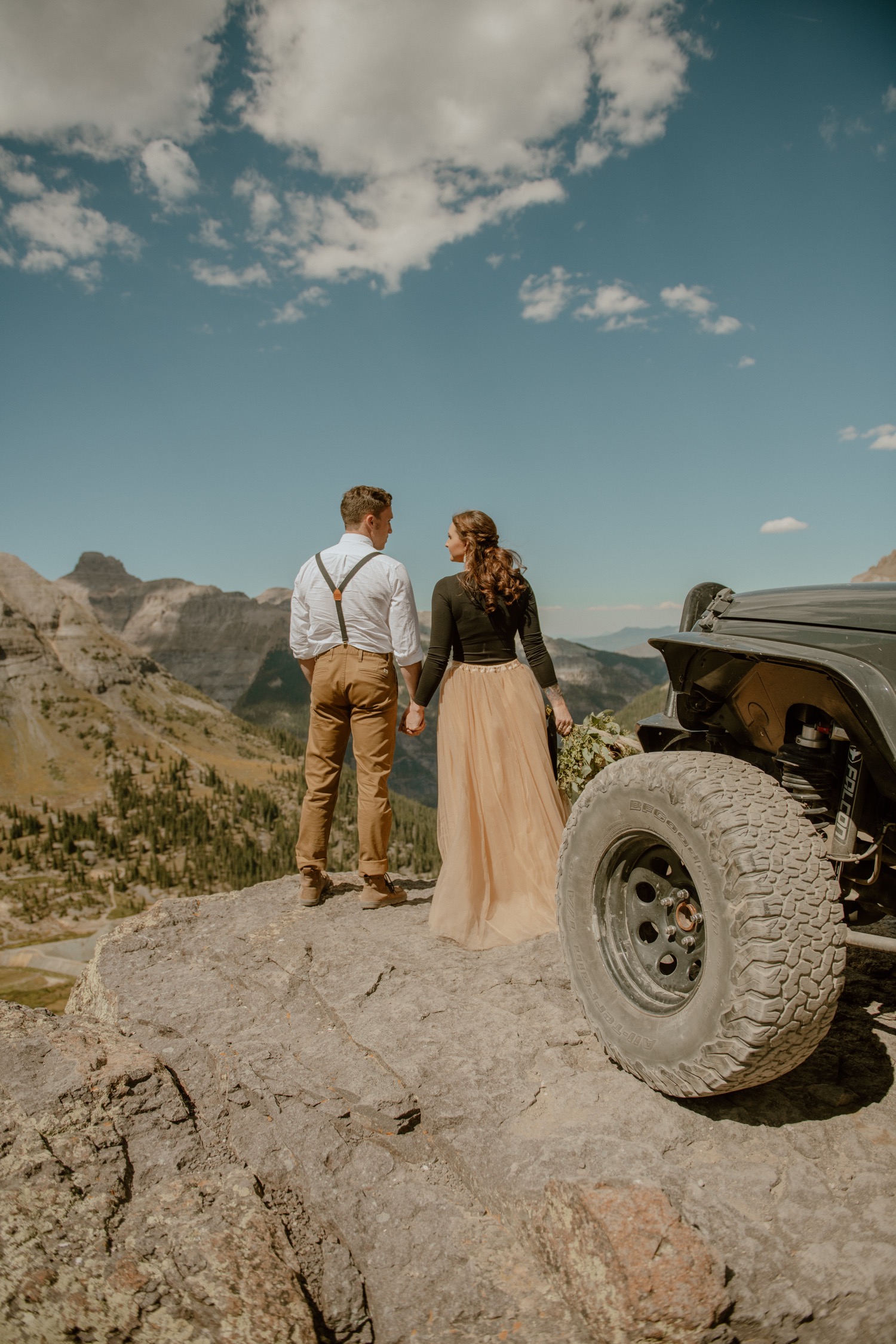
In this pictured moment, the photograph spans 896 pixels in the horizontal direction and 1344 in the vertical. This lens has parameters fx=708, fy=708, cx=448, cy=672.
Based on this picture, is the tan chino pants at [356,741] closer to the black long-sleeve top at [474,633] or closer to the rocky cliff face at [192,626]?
the black long-sleeve top at [474,633]

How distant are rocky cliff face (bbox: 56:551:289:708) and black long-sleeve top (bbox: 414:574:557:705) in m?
185

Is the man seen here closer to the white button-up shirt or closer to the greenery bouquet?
the white button-up shirt

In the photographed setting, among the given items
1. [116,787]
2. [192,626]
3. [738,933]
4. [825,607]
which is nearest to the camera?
[738,933]

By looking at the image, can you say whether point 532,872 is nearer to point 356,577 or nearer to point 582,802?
point 582,802

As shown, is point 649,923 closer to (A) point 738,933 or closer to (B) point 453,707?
(A) point 738,933

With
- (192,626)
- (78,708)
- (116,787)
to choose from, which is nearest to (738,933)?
(116,787)

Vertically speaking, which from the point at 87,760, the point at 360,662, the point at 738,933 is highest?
the point at 360,662

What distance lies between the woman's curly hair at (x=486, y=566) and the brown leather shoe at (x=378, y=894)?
2065mm

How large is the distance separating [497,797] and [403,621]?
A: 4.42ft

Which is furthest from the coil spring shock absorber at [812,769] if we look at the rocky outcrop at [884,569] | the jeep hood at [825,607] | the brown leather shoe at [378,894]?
the rocky outcrop at [884,569]

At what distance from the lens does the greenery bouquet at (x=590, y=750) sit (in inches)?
244

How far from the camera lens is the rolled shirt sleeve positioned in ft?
15.8

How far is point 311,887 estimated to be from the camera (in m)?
5.10

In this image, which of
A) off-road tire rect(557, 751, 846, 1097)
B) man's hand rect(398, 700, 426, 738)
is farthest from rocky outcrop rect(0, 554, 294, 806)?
off-road tire rect(557, 751, 846, 1097)
